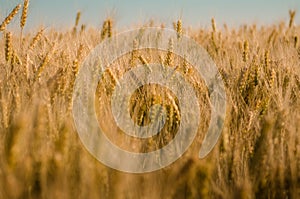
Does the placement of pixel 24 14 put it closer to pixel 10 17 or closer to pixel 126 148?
pixel 10 17

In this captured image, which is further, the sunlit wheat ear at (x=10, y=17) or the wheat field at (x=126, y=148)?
the sunlit wheat ear at (x=10, y=17)

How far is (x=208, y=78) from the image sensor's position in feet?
6.25

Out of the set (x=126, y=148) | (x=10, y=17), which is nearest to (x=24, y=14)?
(x=10, y=17)

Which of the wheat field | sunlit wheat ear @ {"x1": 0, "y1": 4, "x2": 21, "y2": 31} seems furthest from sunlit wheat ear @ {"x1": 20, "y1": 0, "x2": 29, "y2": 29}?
the wheat field

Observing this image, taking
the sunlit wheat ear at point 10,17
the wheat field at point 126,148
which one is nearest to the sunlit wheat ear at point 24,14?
the sunlit wheat ear at point 10,17

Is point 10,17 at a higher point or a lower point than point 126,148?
higher

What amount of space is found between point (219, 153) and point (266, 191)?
173 mm

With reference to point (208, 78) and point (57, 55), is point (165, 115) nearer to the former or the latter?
point (208, 78)

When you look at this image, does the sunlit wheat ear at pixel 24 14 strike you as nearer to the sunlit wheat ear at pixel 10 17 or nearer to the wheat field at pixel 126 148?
the sunlit wheat ear at pixel 10 17

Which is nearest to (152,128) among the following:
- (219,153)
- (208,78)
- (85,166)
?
(219,153)

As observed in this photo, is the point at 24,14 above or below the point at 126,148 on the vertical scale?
above

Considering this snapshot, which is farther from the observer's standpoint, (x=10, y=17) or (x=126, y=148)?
(x=10, y=17)

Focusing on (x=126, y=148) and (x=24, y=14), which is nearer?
(x=126, y=148)

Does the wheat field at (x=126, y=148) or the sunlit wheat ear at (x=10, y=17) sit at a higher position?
the sunlit wheat ear at (x=10, y=17)
